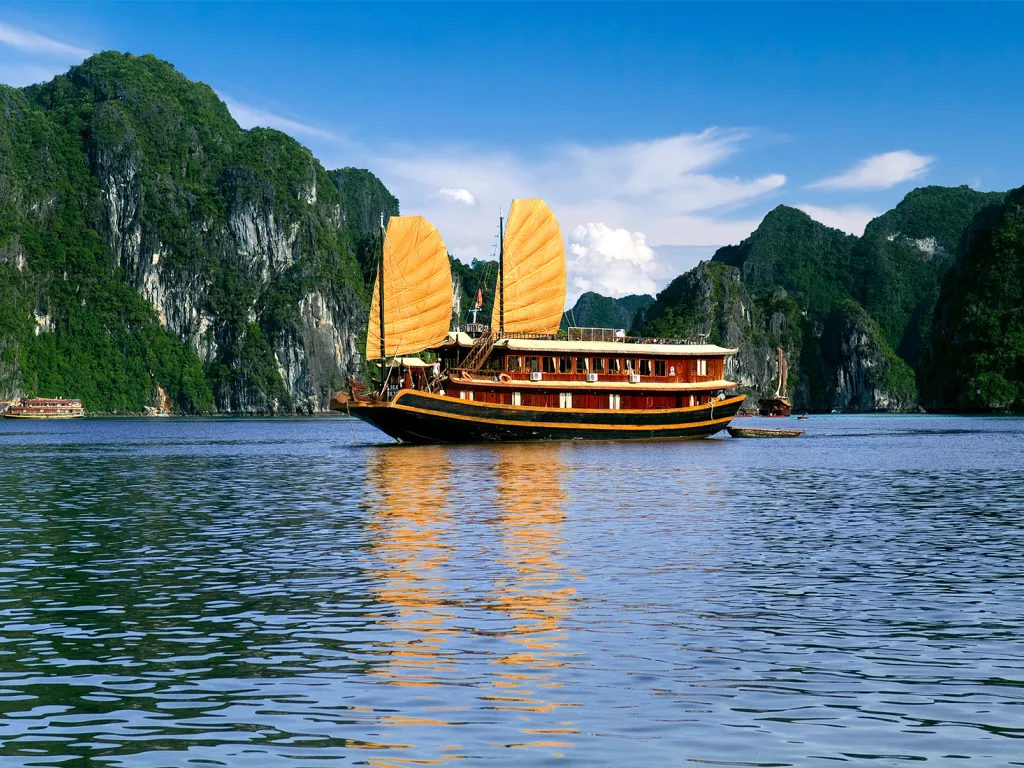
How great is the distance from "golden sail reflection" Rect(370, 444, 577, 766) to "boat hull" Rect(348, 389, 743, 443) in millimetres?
31345

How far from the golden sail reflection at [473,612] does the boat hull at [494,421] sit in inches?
1234

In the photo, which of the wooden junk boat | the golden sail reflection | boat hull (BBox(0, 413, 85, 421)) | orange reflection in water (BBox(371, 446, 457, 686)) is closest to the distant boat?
boat hull (BBox(0, 413, 85, 421))

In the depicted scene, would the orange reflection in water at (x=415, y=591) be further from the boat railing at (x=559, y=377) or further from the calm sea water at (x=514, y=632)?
the boat railing at (x=559, y=377)

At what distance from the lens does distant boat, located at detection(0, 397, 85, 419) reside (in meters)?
170

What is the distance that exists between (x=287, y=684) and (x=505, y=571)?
7285 mm

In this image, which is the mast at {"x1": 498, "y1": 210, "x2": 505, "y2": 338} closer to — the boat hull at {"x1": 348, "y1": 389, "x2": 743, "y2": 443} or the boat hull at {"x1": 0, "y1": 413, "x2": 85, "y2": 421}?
the boat hull at {"x1": 348, "y1": 389, "x2": 743, "y2": 443}

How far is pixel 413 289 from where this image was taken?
230 feet

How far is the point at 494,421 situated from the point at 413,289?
11.1 metres

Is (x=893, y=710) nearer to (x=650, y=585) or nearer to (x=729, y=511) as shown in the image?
(x=650, y=585)

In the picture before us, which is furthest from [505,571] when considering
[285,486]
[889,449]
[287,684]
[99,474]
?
[889,449]

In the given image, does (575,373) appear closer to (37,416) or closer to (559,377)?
(559,377)

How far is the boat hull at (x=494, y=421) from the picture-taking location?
6244 cm

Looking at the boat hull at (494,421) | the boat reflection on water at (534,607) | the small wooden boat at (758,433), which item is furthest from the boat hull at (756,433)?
the boat reflection on water at (534,607)

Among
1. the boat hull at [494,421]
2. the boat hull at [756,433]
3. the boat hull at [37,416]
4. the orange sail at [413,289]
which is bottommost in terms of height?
the boat hull at [37,416]
